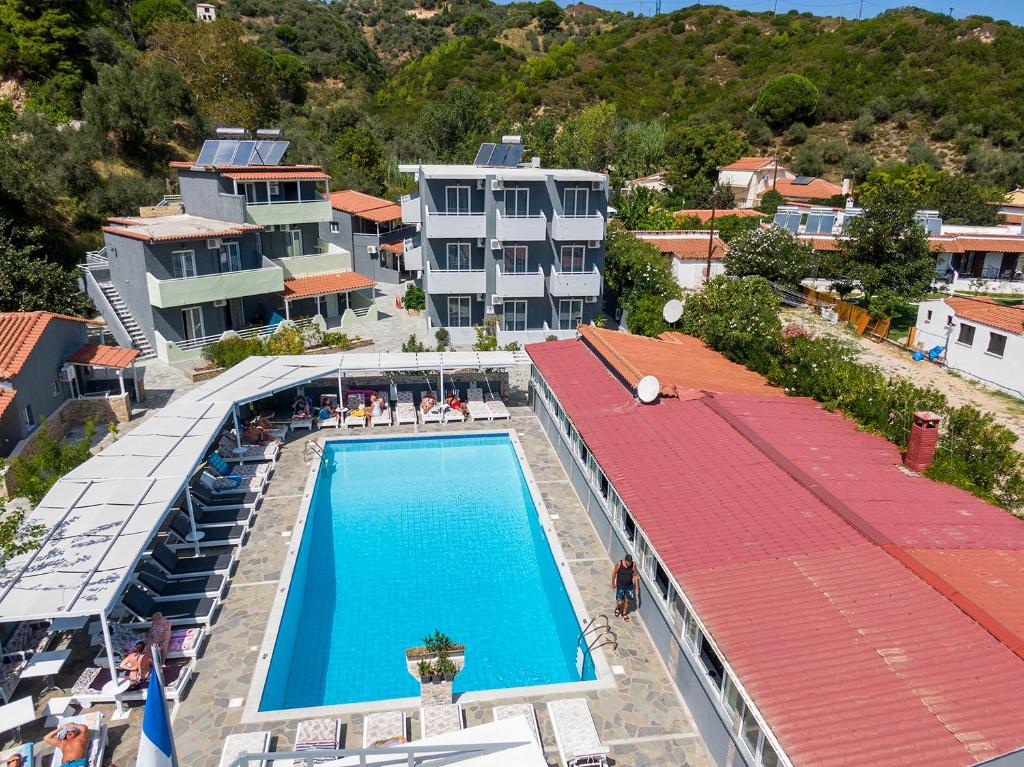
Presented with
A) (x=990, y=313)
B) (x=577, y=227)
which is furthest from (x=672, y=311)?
(x=990, y=313)

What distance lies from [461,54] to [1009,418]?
109m

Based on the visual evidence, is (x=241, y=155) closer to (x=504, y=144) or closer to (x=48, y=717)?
(x=504, y=144)

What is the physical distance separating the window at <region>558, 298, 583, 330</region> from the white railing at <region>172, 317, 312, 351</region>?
1348 cm

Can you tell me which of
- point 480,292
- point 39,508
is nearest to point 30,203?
point 480,292

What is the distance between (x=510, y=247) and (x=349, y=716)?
26.5 meters

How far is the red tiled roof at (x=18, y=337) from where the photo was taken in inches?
837

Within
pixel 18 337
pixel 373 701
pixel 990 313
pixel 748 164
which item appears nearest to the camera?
pixel 373 701

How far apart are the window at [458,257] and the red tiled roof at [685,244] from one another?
13.3m

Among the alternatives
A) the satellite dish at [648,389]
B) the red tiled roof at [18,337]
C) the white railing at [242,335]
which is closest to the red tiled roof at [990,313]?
the satellite dish at [648,389]

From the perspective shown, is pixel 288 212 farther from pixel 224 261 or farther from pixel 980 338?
pixel 980 338

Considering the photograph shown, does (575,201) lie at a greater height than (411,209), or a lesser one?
greater

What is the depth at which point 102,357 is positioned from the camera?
2509 cm

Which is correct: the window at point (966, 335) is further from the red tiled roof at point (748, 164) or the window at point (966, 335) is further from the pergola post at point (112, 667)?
the red tiled roof at point (748, 164)

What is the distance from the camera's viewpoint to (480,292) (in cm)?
3594
